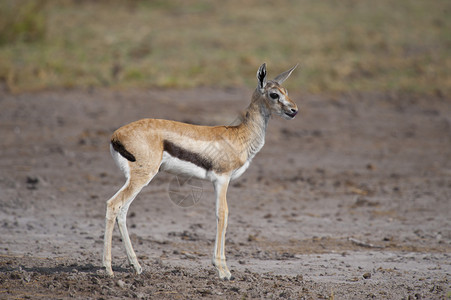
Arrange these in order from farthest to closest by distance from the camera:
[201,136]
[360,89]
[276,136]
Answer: [360,89] < [276,136] < [201,136]

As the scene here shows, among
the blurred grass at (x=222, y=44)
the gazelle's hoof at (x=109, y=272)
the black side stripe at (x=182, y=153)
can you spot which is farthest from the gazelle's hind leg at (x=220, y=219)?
the blurred grass at (x=222, y=44)

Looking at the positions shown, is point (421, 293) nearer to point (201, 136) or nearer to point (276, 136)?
point (201, 136)

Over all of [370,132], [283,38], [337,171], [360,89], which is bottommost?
[337,171]

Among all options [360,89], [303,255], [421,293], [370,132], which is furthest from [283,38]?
[421,293]

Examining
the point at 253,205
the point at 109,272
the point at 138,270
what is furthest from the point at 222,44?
the point at 109,272

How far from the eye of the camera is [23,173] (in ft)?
30.9

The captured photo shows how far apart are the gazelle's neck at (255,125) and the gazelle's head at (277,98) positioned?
11cm

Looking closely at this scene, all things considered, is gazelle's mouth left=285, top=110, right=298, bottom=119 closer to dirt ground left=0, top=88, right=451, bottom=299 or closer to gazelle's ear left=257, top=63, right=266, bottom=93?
gazelle's ear left=257, top=63, right=266, bottom=93

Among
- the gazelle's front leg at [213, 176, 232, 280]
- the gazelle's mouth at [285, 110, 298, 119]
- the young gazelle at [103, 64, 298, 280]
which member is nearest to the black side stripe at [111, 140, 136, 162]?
the young gazelle at [103, 64, 298, 280]

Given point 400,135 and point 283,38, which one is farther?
point 283,38

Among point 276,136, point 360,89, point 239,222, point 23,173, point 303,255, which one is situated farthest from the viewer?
point 360,89

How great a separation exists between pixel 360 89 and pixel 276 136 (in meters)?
3.52

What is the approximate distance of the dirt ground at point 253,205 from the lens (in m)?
5.82

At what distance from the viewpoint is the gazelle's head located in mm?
5792
